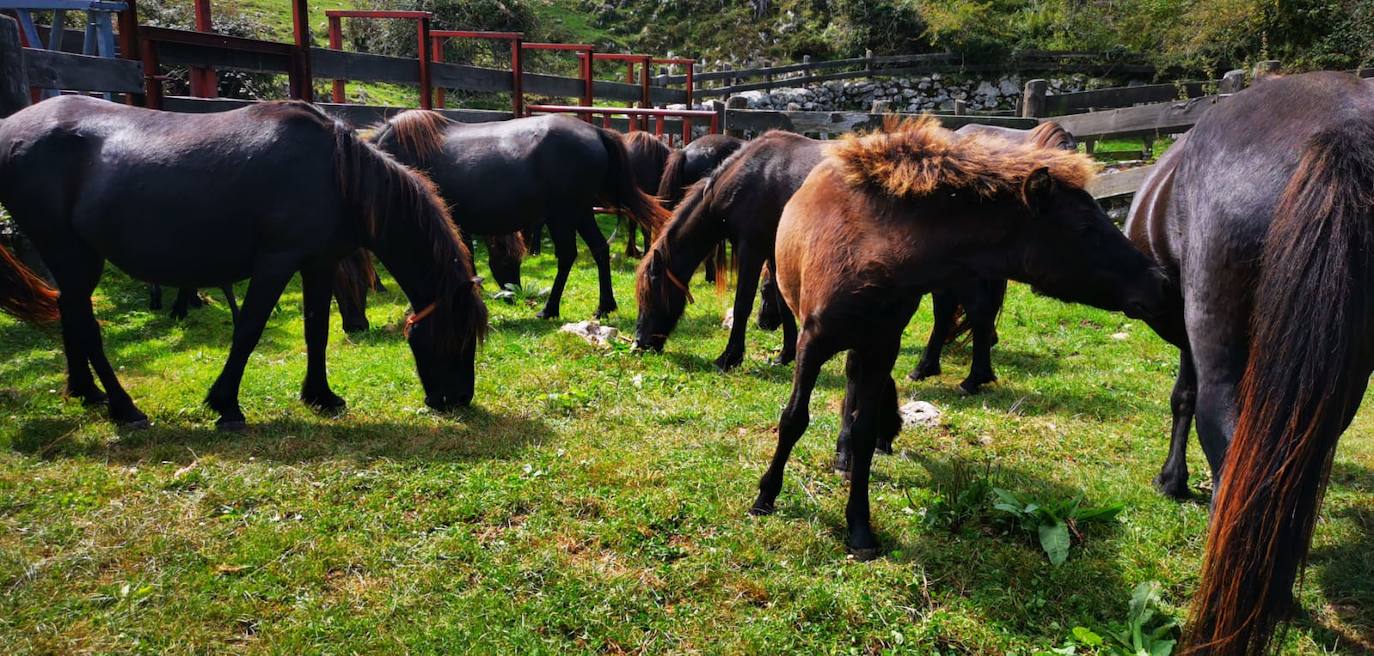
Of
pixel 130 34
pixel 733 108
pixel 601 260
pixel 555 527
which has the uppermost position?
pixel 130 34

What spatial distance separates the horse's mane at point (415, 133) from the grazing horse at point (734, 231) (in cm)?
283

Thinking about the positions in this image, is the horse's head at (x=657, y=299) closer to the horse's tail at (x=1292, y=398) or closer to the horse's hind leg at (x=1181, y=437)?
the horse's hind leg at (x=1181, y=437)

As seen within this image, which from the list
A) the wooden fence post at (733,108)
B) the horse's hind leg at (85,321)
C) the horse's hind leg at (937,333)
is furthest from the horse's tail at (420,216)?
the wooden fence post at (733,108)

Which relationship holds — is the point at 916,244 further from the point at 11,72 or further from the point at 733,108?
the point at 733,108

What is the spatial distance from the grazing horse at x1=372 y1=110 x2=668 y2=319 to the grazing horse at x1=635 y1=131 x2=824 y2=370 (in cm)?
172

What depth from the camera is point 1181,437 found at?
14.6ft

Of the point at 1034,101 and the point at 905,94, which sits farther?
the point at 905,94

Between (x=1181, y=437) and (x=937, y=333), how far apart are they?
2.63m

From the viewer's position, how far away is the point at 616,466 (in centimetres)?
452

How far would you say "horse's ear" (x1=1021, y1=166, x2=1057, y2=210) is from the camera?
10.1 ft

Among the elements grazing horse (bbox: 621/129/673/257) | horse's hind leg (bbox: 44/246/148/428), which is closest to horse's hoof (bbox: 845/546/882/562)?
horse's hind leg (bbox: 44/246/148/428)

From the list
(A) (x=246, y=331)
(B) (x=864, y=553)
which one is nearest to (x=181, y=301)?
(A) (x=246, y=331)

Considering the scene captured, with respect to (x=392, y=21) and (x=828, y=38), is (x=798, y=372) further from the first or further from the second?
(x=828, y=38)

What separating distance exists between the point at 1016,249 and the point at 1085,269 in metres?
0.27
